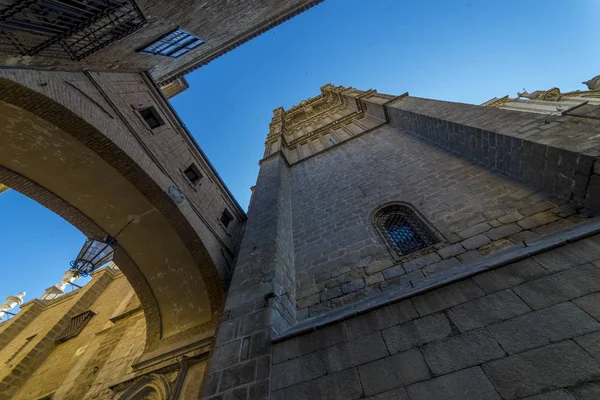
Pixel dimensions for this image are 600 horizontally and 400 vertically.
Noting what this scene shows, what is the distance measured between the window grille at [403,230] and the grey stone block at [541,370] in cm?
322

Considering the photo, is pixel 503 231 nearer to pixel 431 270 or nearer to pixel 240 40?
pixel 431 270

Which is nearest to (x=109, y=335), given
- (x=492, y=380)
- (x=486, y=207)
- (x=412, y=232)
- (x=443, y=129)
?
(x=412, y=232)

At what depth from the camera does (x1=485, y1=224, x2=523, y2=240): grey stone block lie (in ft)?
15.4

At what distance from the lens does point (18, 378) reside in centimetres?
907

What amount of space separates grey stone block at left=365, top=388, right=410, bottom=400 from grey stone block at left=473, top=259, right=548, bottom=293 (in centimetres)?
156

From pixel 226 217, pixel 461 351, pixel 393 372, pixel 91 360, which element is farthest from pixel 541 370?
pixel 91 360

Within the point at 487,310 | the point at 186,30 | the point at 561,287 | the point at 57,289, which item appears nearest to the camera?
the point at 561,287

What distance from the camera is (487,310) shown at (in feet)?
9.75

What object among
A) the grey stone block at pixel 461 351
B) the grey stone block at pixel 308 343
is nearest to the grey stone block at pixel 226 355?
the grey stone block at pixel 308 343

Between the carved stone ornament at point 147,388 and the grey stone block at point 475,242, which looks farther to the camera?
the carved stone ornament at point 147,388

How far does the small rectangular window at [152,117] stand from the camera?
7.17 meters

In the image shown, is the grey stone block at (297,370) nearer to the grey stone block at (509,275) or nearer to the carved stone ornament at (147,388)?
the grey stone block at (509,275)

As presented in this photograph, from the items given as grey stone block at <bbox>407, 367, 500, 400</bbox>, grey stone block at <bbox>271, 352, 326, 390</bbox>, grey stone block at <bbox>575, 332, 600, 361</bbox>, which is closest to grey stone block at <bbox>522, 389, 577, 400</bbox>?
grey stone block at <bbox>407, 367, 500, 400</bbox>

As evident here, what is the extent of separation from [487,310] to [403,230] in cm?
355
